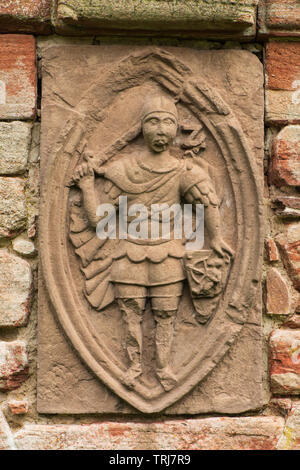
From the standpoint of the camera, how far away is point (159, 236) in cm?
273

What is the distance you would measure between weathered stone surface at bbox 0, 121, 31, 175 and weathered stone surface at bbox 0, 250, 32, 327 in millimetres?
387

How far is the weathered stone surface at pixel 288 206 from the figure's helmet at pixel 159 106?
2.00 feet

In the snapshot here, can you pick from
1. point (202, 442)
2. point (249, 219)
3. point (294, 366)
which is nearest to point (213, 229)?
point (249, 219)

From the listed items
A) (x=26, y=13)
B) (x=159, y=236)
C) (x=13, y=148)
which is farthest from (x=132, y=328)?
(x=26, y=13)

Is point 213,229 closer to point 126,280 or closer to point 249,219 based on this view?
point 249,219

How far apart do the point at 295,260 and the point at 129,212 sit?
2.56ft

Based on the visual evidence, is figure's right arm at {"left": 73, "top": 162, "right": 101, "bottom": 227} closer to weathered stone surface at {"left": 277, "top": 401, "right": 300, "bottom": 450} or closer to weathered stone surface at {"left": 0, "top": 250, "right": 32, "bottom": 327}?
weathered stone surface at {"left": 0, "top": 250, "right": 32, "bottom": 327}

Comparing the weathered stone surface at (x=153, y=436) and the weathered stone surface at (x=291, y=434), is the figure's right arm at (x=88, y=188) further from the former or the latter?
the weathered stone surface at (x=291, y=434)

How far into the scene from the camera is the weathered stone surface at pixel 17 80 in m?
2.79

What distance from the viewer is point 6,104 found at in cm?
279

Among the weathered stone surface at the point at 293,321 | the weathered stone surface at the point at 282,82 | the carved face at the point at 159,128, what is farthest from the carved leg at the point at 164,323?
the weathered stone surface at the point at 282,82

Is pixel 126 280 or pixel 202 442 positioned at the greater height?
pixel 126 280

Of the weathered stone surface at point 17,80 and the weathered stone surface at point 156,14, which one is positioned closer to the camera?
the weathered stone surface at point 156,14

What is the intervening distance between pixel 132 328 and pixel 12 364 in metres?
0.55
